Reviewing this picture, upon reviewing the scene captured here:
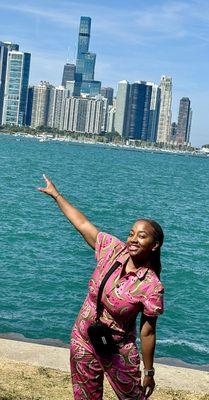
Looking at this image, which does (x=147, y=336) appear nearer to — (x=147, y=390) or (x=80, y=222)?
(x=147, y=390)

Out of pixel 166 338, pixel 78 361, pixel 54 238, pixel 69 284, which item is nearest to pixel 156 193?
pixel 54 238

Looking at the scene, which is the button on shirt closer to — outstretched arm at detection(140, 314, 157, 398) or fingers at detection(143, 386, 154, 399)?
outstretched arm at detection(140, 314, 157, 398)

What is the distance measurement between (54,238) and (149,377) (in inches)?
767

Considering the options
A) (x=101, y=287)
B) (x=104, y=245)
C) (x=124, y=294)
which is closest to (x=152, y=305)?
(x=124, y=294)

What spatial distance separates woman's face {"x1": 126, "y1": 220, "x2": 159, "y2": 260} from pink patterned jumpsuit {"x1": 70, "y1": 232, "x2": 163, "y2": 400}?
0.22 ft

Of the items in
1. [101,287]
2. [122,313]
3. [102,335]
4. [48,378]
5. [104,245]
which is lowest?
[48,378]

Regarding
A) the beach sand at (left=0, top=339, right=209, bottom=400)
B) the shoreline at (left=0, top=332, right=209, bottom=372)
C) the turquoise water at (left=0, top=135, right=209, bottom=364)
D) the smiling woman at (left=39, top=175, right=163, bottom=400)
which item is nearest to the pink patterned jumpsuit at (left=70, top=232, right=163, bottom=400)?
the smiling woman at (left=39, top=175, right=163, bottom=400)

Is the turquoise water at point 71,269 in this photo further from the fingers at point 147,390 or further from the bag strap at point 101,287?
the bag strap at point 101,287

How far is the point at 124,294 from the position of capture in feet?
12.2

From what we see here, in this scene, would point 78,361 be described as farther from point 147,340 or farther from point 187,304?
point 187,304

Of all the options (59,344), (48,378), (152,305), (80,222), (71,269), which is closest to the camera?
(152,305)

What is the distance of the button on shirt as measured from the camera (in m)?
3.71

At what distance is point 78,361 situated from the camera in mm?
3895

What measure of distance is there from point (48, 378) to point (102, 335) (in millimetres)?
2633
